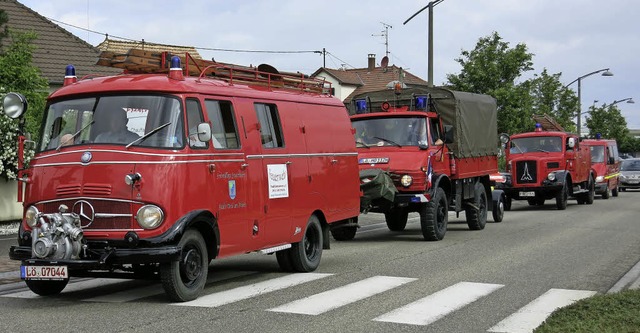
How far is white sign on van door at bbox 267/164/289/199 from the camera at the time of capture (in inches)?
419

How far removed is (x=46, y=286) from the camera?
952 centimetres

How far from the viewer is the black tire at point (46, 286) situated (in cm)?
937

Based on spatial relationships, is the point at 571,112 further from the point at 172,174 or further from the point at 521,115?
the point at 172,174

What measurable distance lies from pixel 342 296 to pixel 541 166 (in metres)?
19.2

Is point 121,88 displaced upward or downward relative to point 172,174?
upward

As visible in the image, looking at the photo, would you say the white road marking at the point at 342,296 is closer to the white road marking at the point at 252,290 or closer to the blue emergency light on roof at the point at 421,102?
the white road marking at the point at 252,290

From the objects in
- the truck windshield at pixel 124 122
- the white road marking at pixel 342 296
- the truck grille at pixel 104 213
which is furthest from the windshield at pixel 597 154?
the truck grille at pixel 104 213

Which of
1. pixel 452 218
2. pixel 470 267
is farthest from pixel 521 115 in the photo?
pixel 470 267

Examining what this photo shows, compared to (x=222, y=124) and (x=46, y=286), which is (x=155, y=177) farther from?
(x=46, y=286)

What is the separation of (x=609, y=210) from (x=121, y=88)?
21461 mm

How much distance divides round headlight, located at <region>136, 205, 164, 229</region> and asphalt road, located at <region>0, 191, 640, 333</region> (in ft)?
2.83

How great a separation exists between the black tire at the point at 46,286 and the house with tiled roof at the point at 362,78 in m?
60.0

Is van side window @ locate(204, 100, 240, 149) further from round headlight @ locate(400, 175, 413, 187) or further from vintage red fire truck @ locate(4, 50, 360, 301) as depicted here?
round headlight @ locate(400, 175, 413, 187)

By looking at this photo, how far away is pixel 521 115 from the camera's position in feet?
137
